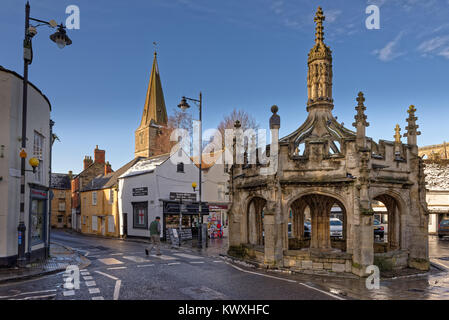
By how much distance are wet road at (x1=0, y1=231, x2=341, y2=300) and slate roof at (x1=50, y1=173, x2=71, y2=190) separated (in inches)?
1893

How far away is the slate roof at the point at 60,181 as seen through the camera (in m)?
58.2

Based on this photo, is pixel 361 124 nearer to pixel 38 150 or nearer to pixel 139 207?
pixel 38 150

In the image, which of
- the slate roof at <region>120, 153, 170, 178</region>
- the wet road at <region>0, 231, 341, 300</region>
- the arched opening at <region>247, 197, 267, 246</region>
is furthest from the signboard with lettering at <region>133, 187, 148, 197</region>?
the wet road at <region>0, 231, 341, 300</region>

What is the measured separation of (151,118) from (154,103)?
3710 mm

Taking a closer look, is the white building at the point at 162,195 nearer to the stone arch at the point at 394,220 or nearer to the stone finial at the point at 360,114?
the stone arch at the point at 394,220

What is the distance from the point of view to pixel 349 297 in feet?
32.2

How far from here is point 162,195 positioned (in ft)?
98.2

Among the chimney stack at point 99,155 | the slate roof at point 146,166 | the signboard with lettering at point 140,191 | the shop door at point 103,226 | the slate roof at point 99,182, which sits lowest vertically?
the shop door at point 103,226

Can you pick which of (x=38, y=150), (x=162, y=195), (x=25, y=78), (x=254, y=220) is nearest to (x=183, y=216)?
(x=162, y=195)

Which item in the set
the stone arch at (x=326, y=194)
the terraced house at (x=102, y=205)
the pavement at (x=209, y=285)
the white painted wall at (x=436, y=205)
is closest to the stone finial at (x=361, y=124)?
the stone arch at (x=326, y=194)

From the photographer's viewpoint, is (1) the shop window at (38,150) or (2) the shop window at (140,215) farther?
(2) the shop window at (140,215)

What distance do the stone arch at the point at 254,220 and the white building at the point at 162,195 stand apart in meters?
11.0

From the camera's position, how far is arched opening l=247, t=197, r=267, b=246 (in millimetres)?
17391
